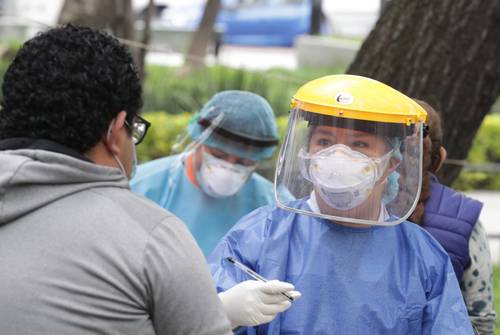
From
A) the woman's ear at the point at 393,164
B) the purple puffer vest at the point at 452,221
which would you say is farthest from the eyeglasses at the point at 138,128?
the purple puffer vest at the point at 452,221

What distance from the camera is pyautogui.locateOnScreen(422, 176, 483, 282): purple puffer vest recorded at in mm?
2652

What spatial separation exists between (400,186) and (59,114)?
38.0 inches

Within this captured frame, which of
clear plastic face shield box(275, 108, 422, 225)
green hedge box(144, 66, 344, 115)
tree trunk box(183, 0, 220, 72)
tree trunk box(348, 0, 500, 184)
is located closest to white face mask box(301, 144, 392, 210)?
clear plastic face shield box(275, 108, 422, 225)

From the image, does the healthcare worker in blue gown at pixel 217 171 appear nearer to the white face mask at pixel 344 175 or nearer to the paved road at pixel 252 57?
the white face mask at pixel 344 175

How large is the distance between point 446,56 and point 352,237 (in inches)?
74.9

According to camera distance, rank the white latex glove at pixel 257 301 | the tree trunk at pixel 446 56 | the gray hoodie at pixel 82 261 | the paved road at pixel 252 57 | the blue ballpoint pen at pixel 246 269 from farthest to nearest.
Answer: the paved road at pixel 252 57
the tree trunk at pixel 446 56
the blue ballpoint pen at pixel 246 269
the white latex glove at pixel 257 301
the gray hoodie at pixel 82 261

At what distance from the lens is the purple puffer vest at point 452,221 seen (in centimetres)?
265

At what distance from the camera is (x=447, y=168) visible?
4.13 metres

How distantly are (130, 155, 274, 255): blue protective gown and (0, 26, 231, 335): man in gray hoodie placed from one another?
168 centimetres

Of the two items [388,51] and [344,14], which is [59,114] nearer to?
[388,51]

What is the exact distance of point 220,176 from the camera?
341cm

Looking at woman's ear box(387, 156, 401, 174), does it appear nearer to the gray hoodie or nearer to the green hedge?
the gray hoodie

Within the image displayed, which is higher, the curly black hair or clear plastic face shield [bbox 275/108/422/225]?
the curly black hair

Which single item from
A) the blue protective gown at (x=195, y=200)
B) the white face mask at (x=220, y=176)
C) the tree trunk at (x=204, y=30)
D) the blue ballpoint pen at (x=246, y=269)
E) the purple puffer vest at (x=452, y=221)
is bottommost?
the tree trunk at (x=204, y=30)
